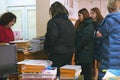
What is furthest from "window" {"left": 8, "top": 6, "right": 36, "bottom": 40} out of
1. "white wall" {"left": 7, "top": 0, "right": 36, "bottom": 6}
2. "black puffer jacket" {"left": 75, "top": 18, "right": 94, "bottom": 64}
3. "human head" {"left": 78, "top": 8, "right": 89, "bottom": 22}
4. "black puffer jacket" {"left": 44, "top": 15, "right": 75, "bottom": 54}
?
"black puffer jacket" {"left": 44, "top": 15, "right": 75, "bottom": 54}

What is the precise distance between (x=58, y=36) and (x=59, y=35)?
0.02 m

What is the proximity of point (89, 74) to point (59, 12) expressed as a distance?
48.7 inches

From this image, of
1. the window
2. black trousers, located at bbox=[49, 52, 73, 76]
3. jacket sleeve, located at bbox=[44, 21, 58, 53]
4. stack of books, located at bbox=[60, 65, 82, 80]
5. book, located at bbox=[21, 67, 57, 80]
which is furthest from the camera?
the window

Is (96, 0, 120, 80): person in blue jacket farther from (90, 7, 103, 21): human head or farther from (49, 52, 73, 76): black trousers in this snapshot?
(90, 7, 103, 21): human head

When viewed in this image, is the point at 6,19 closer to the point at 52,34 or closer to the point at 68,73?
the point at 52,34

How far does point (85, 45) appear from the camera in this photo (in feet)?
12.7

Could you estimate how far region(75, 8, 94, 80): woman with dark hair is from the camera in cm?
383

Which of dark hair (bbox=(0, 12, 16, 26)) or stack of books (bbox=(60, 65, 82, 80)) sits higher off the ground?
dark hair (bbox=(0, 12, 16, 26))

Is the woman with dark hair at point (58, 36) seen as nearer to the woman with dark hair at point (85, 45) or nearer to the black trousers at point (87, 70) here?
the woman with dark hair at point (85, 45)

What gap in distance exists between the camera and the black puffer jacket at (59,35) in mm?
3269

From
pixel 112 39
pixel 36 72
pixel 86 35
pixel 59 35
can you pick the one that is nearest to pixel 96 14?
pixel 86 35

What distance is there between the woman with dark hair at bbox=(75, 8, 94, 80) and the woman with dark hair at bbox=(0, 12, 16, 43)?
1.04m

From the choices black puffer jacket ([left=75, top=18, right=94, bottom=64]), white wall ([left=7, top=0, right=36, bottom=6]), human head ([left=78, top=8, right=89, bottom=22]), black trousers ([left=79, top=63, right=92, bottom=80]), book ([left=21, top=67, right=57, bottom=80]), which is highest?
white wall ([left=7, top=0, right=36, bottom=6])

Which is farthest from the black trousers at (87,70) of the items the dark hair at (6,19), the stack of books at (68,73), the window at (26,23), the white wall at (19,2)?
the white wall at (19,2)
